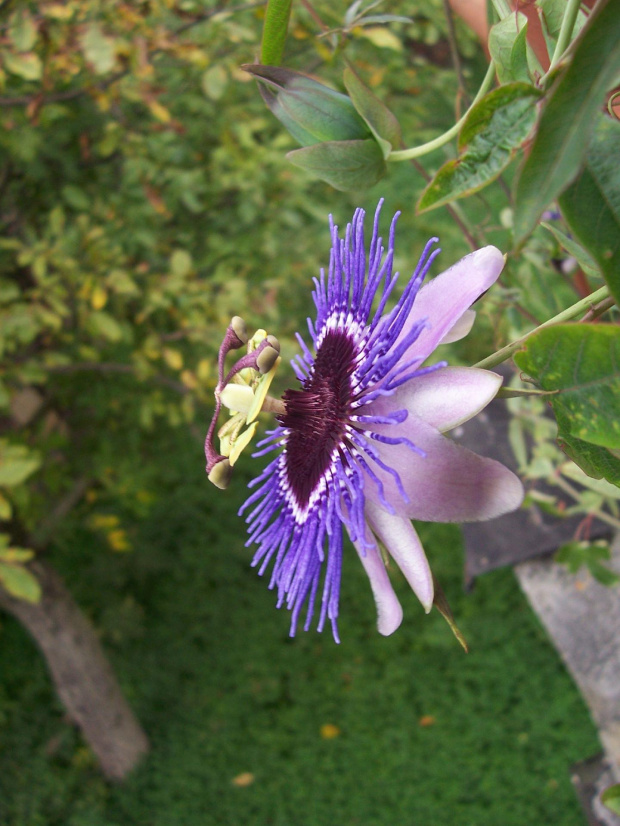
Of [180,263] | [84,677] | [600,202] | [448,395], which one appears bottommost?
[84,677]

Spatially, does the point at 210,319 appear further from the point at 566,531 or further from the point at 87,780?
the point at 87,780

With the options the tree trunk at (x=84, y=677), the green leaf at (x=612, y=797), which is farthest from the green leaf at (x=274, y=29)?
the tree trunk at (x=84, y=677)

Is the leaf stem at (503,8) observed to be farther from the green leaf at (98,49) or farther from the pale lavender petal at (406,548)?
the green leaf at (98,49)

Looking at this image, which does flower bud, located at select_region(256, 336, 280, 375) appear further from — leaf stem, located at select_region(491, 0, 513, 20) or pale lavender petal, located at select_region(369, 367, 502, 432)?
leaf stem, located at select_region(491, 0, 513, 20)

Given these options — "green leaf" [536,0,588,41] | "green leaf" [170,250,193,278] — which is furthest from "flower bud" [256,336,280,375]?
"green leaf" [170,250,193,278]

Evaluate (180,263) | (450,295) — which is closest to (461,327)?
(450,295)

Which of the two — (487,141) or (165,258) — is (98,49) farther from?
(487,141)
